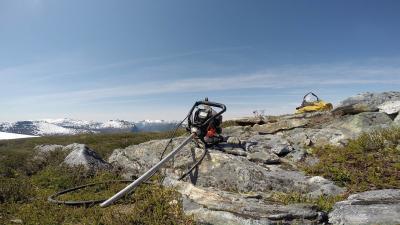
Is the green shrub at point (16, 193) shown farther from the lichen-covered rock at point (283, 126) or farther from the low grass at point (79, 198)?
the lichen-covered rock at point (283, 126)

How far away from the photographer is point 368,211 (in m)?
7.36

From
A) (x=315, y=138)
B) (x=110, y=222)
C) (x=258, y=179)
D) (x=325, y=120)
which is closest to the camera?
(x=110, y=222)

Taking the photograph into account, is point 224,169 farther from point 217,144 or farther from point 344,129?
point 344,129

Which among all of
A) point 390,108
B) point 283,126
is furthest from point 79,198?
point 390,108

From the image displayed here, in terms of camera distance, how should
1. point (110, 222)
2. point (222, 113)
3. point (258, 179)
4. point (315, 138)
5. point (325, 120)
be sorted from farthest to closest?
point (325, 120), point (315, 138), point (222, 113), point (258, 179), point (110, 222)

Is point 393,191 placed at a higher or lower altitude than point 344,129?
lower

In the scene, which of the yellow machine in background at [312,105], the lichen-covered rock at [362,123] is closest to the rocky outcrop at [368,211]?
the lichen-covered rock at [362,123]

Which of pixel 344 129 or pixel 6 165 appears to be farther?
pixel 6 165

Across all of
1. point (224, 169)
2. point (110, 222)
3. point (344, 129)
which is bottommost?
point (110, 222)

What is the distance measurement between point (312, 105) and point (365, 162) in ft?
39.5

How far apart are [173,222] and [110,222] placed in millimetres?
1662

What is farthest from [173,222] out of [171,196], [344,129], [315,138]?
[344,129]

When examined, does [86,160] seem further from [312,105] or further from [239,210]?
[312,105]

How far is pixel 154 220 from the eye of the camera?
7.80 meters
